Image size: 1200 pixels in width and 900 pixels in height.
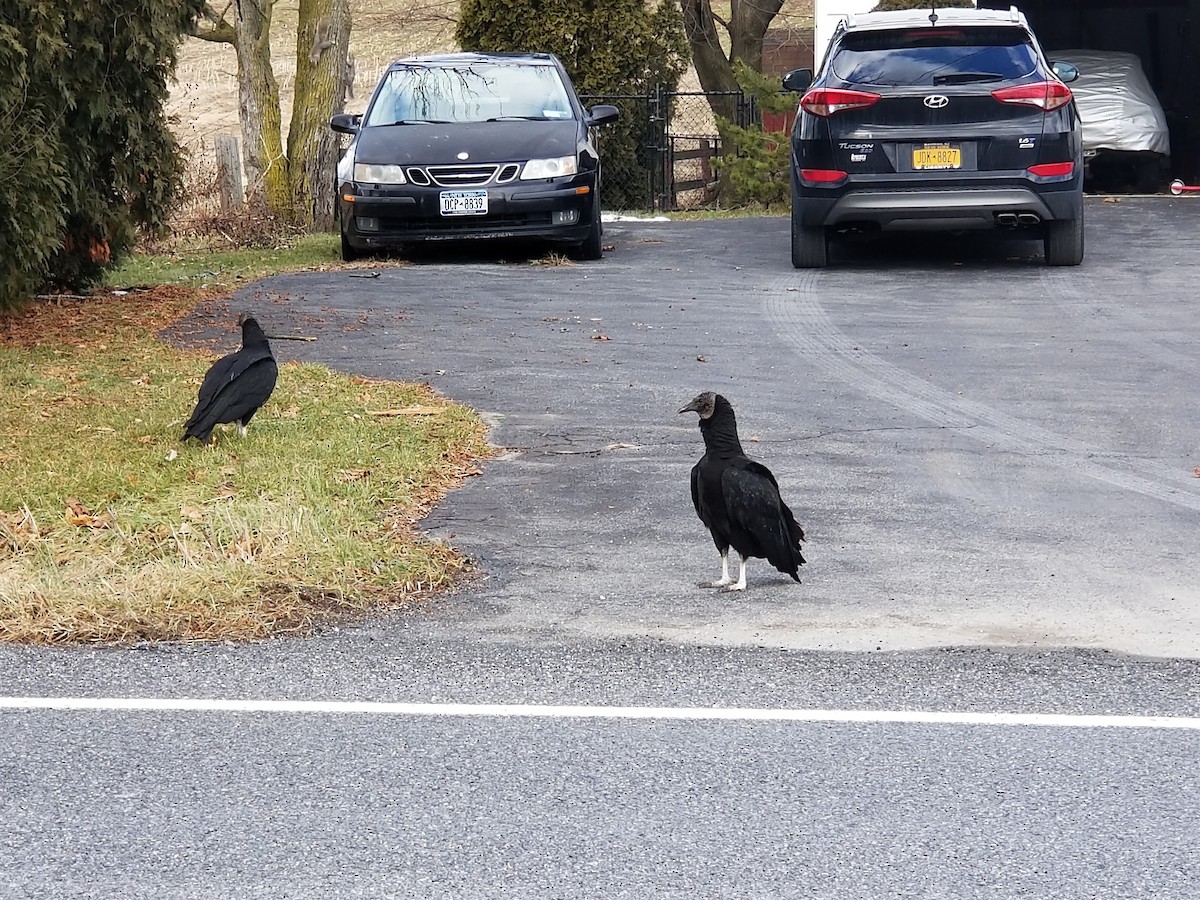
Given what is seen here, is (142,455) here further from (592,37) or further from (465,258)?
(592,37)

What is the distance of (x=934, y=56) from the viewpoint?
13102 millimetres

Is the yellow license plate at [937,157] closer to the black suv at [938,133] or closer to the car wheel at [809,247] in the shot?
the black suv at [938,133]

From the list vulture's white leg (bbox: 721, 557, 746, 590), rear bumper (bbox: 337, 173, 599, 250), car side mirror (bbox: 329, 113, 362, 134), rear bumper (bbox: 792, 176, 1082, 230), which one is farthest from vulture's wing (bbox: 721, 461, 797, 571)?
car side mirror (bbox: 329, 113, 362, 134)

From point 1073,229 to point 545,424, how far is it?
6.47 metres

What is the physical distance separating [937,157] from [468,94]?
4.70 m

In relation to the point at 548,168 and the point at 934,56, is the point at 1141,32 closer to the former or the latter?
the point at 934,56

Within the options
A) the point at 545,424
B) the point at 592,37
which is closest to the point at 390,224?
the point at 545,424

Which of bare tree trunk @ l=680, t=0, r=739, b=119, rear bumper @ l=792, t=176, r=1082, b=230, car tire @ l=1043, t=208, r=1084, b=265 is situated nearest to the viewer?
rear bumper @ l=792, t=176, r=1082, b=230

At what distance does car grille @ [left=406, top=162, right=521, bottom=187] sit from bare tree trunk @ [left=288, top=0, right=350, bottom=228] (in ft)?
22.2

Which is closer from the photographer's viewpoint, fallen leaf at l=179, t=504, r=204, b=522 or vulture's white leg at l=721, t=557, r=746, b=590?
vulture's white leg at l=721, t=557, r=746, b=590

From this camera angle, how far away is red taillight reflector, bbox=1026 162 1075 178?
1287 centimetres

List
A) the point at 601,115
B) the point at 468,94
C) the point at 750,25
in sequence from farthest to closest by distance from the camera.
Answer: the point at 750,25 → the point at 601,115 → the point at 468,94

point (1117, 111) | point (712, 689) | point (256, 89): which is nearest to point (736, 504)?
A: point (712, 689)

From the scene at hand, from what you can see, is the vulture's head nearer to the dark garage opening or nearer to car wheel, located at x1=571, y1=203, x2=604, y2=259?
car wheel, located at x1=571, y1=203, x2=604, y2=259
